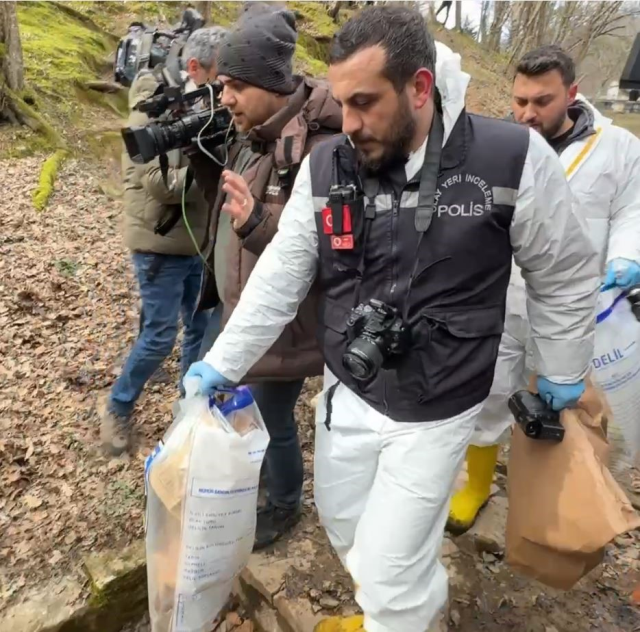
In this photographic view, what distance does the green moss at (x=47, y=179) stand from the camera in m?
6.24

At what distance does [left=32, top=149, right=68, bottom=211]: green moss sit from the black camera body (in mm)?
5614

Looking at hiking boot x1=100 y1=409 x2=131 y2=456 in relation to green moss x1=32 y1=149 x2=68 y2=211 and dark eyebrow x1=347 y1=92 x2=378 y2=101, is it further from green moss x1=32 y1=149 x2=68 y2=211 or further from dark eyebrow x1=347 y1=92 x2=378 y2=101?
green moss x1=32 y1=149 x2=68 y2=211

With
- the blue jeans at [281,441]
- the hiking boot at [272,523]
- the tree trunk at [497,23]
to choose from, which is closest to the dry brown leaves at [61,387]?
the hiking boot at [272,523]

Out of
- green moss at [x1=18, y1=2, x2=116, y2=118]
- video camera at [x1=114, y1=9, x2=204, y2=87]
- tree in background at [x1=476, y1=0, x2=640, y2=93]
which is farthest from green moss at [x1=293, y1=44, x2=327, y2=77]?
tree in background at [x1=476, y1=0, x2=640, y2=93]

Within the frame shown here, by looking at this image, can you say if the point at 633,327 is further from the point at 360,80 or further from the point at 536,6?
the point at 536,6

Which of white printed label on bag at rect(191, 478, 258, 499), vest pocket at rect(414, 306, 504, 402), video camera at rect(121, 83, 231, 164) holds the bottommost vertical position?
white printed label on bag at rect(191, 478, 258, 499)

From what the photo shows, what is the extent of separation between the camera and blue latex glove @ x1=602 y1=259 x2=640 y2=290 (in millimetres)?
2443

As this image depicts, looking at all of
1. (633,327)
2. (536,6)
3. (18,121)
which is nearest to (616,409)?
(633,327)

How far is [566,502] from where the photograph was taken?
6.24 ft

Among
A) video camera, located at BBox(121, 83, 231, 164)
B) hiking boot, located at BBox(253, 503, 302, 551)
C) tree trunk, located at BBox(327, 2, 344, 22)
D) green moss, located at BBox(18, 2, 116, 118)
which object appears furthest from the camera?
tree trunk, located at BBox(327, 2, 344, 22)

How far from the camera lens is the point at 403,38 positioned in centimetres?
161

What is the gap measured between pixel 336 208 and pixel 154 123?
107 centimetres

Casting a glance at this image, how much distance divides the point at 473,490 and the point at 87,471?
1.98 m

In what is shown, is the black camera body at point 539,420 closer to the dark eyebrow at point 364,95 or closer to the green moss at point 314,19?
the dark eyebrow at point 364,95
